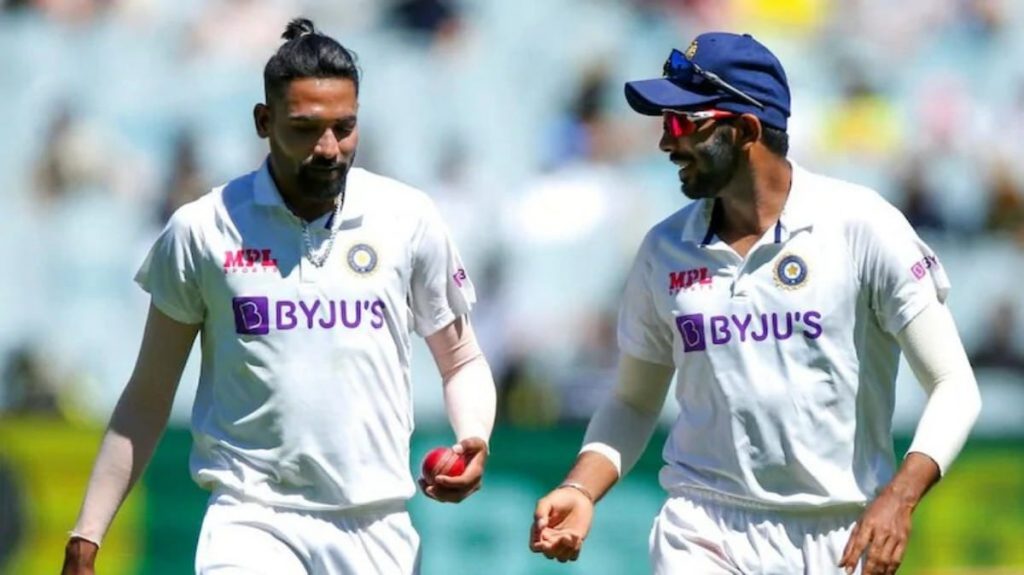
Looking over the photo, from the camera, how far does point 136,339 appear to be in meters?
11.4

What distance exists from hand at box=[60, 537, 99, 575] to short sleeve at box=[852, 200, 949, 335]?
2101 mm

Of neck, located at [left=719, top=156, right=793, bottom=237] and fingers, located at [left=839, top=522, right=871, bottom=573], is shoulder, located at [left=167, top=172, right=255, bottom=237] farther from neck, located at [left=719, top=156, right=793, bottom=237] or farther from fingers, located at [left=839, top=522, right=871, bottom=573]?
fingers, located at [left=839, top=522, right=871, bottom=573]

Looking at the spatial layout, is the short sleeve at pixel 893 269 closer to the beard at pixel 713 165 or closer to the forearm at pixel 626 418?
the beard at pixel 713 165

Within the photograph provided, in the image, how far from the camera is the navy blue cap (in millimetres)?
5016

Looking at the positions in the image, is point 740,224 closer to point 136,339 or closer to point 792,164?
point 792,164

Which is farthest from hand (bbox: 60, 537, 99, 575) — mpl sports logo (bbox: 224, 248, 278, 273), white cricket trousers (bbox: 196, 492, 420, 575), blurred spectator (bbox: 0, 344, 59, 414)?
blurred spectator (bbox: 0, 344, 59, 414)

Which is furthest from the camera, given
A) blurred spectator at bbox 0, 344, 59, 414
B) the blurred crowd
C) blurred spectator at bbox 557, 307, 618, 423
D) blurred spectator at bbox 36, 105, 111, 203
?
blurred spectator at bbox 36, 105, 111, 203

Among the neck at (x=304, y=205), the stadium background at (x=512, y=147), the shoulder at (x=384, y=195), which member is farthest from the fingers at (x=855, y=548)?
the stadium background at (x=512, y=147)

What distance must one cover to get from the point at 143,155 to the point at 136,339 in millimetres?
1193

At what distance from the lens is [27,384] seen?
10.9 m

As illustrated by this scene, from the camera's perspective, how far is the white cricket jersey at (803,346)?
16.3 feet

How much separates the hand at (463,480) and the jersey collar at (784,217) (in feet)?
2.59

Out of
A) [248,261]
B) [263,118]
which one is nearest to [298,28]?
[263,118]

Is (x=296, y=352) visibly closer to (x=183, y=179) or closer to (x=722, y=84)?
(x=722, y=84)
